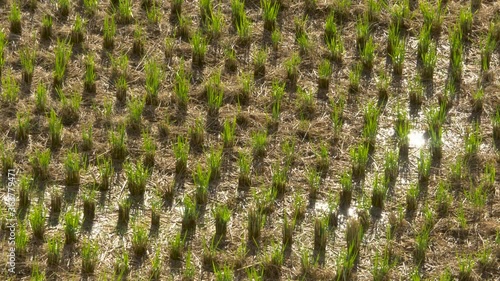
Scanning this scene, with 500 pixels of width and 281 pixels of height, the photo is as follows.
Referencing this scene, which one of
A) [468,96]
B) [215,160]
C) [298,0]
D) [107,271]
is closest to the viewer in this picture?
[107,271]

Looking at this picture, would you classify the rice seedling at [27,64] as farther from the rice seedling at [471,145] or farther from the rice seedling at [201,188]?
the rice seedling at [471,145]

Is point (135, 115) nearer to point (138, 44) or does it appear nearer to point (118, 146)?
point (118, 146)

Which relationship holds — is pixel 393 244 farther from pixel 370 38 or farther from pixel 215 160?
pixel 370 38

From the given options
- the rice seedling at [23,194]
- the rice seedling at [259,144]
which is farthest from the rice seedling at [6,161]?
the rice seedling at [259,144]

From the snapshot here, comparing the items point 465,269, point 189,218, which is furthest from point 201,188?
point 465,269

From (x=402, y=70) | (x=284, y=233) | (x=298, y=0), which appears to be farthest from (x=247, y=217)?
(x=298, y=0)

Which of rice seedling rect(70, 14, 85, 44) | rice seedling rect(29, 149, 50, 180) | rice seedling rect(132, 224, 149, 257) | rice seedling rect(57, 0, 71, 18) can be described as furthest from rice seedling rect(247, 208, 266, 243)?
rice seedling rect(57, 0, 71, 18)
